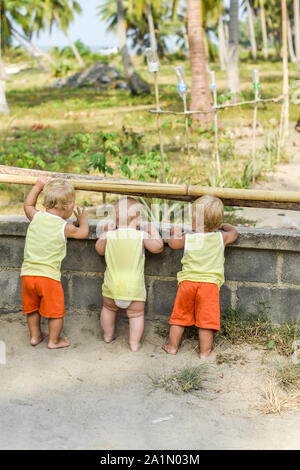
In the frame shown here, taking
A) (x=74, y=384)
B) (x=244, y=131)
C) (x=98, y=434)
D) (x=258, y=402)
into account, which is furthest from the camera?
(x=244, y=131)

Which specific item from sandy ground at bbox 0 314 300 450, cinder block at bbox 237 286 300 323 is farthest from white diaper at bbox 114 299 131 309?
cinder block at bbox 237 286 300 323

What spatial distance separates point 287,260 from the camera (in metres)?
3.42

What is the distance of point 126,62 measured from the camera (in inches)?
711

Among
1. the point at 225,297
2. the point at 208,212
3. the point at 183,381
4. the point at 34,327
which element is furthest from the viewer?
the point at 225,297

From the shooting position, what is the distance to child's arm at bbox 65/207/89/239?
3374mm

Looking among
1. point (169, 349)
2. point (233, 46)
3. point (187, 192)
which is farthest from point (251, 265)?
point (233, 46)

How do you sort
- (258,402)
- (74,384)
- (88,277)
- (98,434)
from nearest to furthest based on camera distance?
1. (98,434)
2. (258,402)
3. (74,384)
4. (88,277)

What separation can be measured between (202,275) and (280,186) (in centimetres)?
379

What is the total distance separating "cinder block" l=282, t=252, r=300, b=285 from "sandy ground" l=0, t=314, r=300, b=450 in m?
0.51

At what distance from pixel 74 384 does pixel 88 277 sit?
921 millimetres

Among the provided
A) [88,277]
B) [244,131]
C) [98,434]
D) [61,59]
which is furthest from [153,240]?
[61,59]

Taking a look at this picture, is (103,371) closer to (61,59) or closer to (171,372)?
(171,372)

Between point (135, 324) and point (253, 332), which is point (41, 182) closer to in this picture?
point (135, 324)

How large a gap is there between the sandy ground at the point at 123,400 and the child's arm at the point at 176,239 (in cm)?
66
